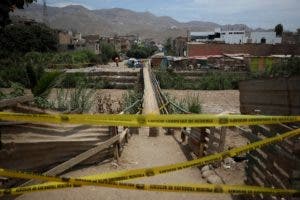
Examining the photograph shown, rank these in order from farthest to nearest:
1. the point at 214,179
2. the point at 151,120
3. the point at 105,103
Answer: the point at 105,103 → the point at 214,179 → the point at 151,120

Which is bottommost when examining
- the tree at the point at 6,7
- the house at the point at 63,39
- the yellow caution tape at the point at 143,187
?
the yellow caution tape at the point at 143,187

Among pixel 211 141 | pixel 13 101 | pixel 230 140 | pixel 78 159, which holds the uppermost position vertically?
pixel 13 101

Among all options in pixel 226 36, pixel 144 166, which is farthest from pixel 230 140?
pixel 226 36

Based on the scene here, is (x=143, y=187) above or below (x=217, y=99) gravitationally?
above

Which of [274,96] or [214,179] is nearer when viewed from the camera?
[274,96]

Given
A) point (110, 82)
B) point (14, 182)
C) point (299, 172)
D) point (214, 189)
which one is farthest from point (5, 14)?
point (110, 82)

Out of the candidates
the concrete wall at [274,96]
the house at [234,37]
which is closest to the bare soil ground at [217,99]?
the concrete wall at [274,96]

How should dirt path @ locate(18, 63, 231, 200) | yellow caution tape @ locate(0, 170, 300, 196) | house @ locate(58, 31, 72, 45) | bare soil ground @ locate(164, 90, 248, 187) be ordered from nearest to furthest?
yellow caution tape @ locate(0, 170, 300, 196) < dirt path @ locate(18, 63, 231, 200) < bare soil ground @ locate(164, 90, 248, 187) < house @ locate(58, 31, 72, 45)

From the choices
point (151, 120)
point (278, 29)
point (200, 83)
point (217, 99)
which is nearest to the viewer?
point (151, 120)

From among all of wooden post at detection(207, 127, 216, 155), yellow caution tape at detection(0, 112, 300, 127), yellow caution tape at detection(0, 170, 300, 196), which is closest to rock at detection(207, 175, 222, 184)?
wooden post at detection(207, 127, 216, 155)

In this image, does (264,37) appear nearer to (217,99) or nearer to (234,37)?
(234,37)

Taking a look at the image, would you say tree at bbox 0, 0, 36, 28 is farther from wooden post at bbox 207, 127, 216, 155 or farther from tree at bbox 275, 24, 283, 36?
tree at bbox 275, 24, 283, 36

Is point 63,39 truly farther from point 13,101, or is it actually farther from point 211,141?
point 13,101

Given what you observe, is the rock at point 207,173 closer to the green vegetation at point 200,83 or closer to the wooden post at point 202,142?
the wooden post at point 202,142
